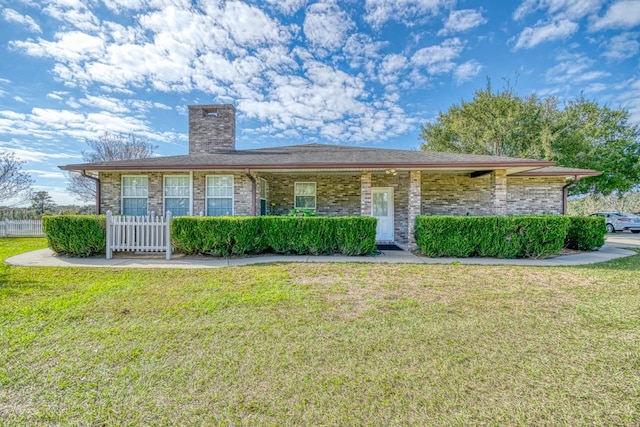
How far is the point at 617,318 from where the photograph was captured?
3.67 metres

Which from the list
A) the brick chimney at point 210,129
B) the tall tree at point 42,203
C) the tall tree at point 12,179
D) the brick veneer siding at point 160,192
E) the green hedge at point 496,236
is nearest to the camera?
the green hedge at point 496,236

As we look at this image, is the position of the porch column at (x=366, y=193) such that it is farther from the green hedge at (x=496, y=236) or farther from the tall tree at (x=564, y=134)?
the tall tree at (x=564, y=134)

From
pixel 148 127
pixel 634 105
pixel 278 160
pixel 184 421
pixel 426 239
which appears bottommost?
pixel 184 421

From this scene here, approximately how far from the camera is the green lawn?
201 cm

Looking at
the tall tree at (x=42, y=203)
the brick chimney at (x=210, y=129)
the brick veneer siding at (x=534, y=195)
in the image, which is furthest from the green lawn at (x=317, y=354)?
the tall tree at (x=42, y=203)

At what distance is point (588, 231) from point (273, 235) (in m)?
10.4

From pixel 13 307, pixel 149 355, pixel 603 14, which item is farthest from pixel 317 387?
pixel 603 14

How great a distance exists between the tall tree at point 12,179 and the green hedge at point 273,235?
2026 centimetres

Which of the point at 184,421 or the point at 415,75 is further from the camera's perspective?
the point at 415,75

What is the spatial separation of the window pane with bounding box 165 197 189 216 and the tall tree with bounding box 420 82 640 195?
2206 cm

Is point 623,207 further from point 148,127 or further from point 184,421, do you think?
point 148,127

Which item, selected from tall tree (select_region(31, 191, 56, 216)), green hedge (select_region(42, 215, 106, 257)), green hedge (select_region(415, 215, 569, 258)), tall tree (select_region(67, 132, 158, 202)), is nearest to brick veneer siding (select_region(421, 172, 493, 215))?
green hedge (select_region(415, 215, 569, 258))

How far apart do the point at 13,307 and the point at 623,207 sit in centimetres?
4253

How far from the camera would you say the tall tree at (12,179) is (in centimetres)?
1888
